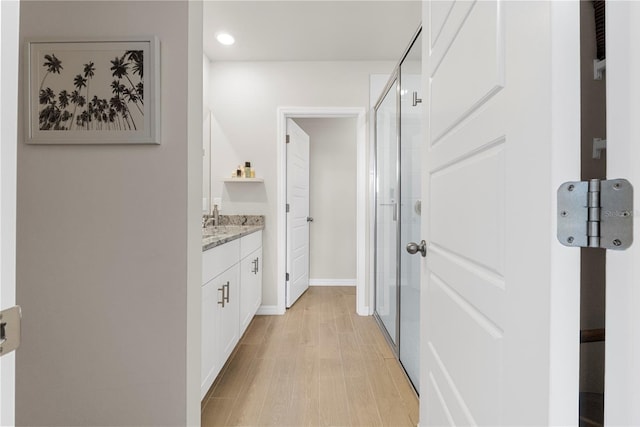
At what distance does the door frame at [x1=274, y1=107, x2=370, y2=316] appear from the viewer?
10.6 feet

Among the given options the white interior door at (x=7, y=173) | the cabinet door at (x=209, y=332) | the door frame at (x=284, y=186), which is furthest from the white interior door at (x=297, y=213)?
the white interior door at (x=7, y=173)

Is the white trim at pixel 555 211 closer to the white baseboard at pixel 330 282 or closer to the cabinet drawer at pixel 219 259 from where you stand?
the cabinet drawer at pixel 219 259

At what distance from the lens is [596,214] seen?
405mm

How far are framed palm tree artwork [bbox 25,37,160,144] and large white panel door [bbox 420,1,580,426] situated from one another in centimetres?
109

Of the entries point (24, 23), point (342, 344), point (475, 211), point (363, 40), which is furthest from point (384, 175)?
point (24, 23)

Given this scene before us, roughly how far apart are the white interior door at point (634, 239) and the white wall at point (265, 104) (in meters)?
2.97

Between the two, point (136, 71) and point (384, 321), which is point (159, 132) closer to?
point (136, 71)

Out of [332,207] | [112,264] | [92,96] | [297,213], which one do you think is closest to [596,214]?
[112,264]

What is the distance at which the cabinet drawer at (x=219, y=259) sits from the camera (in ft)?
5.43

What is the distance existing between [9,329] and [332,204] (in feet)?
13.8

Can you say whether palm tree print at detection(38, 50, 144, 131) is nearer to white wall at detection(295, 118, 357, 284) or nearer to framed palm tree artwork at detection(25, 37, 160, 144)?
framed palm tree artwork at detection(25, 37, 160, 144)

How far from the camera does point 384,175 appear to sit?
112 inches

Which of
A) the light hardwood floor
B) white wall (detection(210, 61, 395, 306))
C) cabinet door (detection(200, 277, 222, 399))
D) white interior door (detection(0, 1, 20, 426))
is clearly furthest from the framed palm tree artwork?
white wall (detection(210, 61, 395, 306))

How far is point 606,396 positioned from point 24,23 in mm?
2005
